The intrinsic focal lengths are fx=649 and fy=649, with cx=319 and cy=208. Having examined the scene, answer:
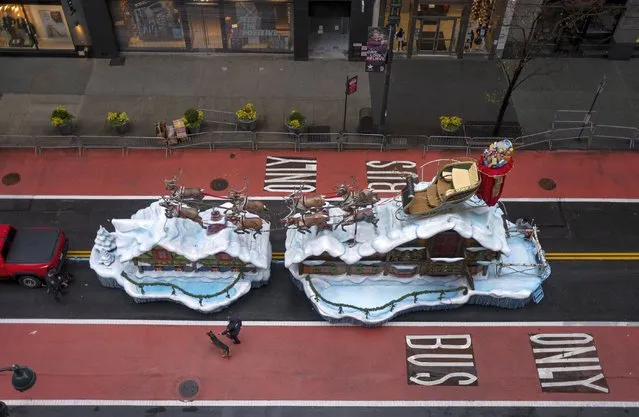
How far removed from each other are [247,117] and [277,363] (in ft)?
41.0

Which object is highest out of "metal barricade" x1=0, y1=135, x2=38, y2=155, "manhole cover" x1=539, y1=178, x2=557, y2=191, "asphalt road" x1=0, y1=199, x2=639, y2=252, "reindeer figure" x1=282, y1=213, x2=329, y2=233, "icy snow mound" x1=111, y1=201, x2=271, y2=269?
"reindeer figure" x1=282, y1=213, x2=329, y2=233

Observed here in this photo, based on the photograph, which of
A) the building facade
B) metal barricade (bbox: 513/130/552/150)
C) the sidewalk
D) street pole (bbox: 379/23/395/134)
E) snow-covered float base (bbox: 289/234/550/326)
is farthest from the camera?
the building facade

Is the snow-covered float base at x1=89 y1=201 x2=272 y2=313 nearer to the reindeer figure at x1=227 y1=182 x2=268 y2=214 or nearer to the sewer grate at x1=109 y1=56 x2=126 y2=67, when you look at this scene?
the reindeer figure at x1=227 y1=182 x2=268 y2=214

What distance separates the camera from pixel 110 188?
2789 centimetres

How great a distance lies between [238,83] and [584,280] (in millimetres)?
18901

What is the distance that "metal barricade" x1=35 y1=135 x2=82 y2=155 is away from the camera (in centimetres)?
2939

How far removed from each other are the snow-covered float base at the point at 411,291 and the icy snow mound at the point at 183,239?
167 cm

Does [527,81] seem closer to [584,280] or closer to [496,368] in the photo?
[584,280]

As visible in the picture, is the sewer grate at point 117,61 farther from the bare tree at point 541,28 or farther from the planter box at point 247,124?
the bare tree at point 541,28

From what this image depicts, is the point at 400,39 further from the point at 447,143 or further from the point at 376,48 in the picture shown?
the point at 376,48

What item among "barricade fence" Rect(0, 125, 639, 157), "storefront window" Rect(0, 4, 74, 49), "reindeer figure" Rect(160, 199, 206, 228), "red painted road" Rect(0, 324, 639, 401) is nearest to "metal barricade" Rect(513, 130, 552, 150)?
"barricade fence" Rect(0, 125, 639, 157)

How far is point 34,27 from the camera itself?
3353 cm

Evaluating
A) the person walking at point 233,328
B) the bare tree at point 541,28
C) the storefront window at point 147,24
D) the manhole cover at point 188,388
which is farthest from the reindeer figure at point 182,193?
the bare tree at point 541,28

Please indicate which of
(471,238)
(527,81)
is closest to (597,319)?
(471,238)
